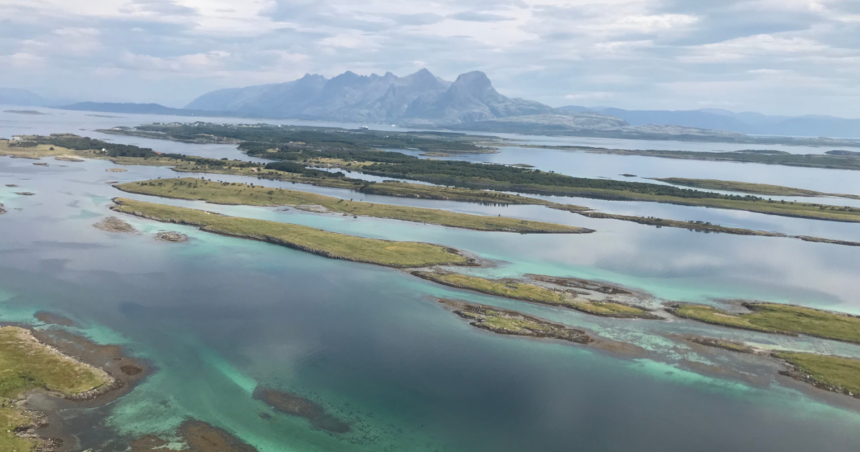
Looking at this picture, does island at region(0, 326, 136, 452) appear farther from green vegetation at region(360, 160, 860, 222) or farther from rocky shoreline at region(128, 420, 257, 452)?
green vegetation at region(360, 160, 860, 222)

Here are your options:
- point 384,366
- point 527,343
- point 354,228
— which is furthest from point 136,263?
point 527,343

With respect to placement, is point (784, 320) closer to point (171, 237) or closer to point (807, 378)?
point (807, 378)

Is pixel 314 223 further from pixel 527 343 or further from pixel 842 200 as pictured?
pixel 842 200

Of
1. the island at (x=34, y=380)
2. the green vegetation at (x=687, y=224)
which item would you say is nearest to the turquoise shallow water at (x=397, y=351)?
the island at (x=34, y=380)

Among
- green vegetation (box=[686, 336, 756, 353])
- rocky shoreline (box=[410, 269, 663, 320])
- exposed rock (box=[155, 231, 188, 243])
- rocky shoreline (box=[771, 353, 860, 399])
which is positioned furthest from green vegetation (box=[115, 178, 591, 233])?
rocky shoreline (box=[771, 353, 860, 399])

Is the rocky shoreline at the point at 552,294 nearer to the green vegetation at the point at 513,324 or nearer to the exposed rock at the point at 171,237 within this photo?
the green vegetation at the point at 513,324

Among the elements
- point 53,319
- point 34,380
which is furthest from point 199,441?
point 53,319
